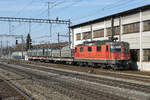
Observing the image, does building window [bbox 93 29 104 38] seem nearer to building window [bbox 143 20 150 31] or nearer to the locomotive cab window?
building window [bbox 143 20 150 31]

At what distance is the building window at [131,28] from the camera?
1069 inches

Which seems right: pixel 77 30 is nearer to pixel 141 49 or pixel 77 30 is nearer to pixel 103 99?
pixel 141 49

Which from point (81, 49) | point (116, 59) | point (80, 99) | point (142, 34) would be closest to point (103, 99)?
point (80, 99)

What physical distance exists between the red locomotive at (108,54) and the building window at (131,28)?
3237 millimetres

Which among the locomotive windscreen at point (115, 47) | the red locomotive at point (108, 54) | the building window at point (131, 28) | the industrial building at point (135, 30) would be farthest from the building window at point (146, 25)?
the locomotive windscreen at point (115, 47)

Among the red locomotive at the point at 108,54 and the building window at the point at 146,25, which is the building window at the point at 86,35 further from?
the building window at the point at 146,25

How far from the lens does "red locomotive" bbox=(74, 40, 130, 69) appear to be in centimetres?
2450

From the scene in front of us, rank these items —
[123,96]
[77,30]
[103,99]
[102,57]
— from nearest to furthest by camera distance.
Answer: [103,99]
[123,96]
[102,57]
[77,30]

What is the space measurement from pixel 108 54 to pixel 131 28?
20.0 feet

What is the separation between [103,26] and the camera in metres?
33.8

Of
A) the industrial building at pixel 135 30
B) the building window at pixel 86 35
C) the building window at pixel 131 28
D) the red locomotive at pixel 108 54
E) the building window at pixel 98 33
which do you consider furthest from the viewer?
the building window at pixel 86 35

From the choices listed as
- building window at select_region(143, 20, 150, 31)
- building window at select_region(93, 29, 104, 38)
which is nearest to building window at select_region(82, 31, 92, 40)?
building window at select_region(93, 29, 104, 38)

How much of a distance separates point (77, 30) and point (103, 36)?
32.0ft

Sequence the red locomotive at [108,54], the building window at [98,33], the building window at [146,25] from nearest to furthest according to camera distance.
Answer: the red locomotive at [108,54] < the building window at [146,25] < the building window at [98,33]
